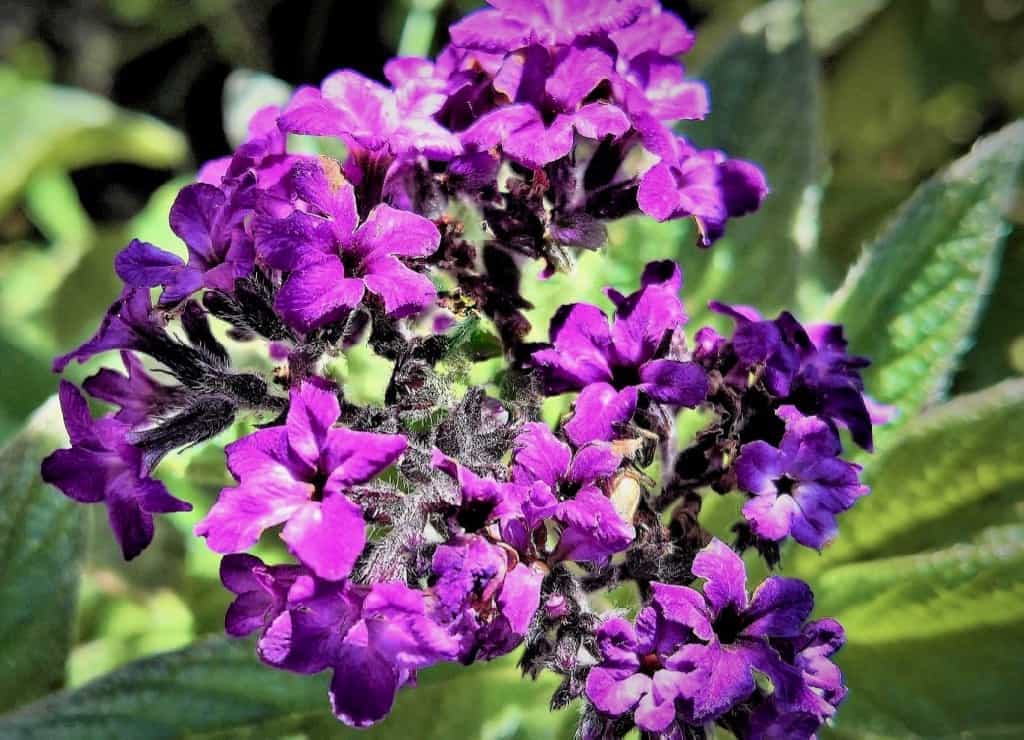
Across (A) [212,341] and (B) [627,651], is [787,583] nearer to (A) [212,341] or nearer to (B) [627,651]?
(B) [627,651]

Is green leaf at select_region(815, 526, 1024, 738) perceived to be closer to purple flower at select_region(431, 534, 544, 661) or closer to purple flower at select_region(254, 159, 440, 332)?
purple flower at select_region(431, 534, 544, 661)

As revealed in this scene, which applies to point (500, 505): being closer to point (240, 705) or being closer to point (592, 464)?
point (592, 464)

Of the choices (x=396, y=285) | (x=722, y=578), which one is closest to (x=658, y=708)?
(x=722, y=578)

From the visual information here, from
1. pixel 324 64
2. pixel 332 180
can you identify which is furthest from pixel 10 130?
pixel 332 180

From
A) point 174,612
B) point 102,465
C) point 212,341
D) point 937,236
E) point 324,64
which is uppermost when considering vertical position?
point 937,236

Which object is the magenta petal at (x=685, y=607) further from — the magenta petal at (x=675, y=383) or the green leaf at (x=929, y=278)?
the green leaf at (x=929, y=278)

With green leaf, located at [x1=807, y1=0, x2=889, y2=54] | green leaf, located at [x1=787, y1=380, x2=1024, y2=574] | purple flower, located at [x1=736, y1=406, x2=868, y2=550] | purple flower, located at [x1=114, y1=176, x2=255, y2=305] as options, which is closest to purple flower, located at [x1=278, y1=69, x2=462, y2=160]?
purple flower, located at [x1=114, y1=176, x2=255, y2=305]
